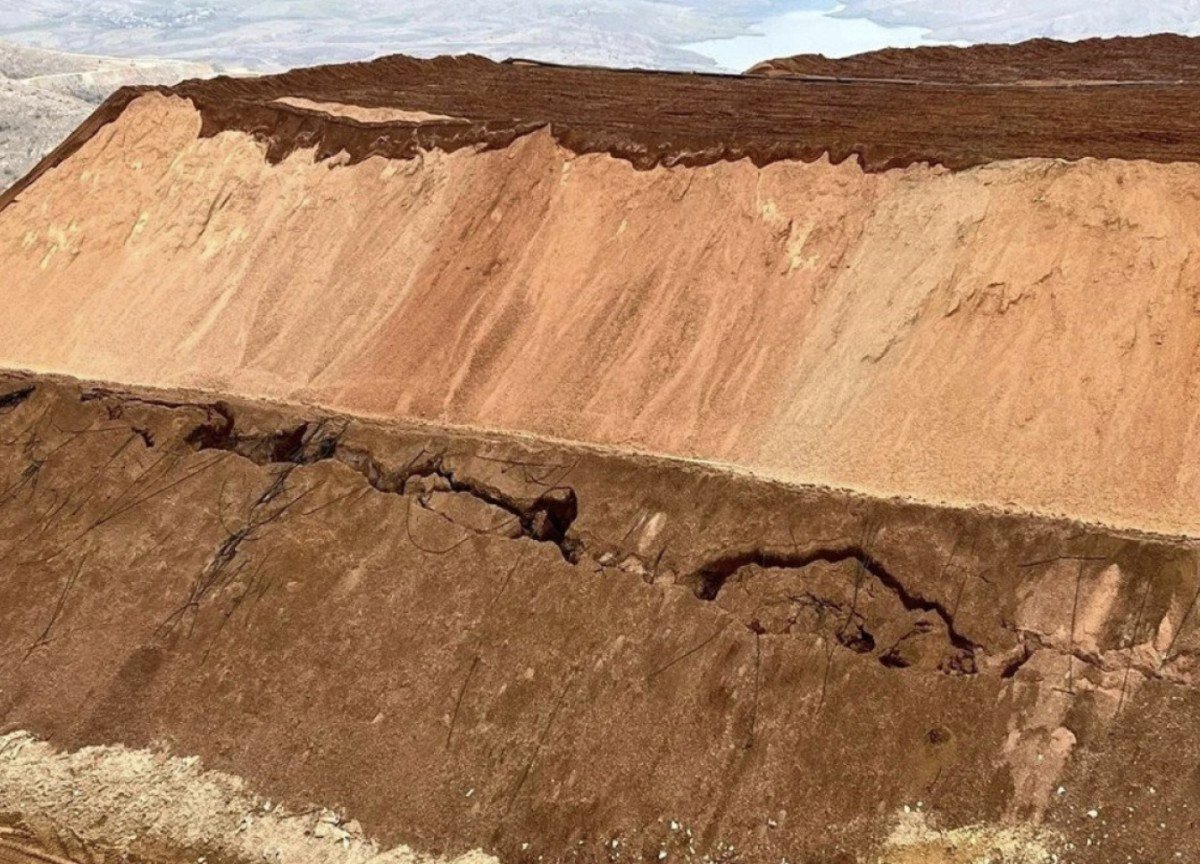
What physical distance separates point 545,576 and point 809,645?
9.77 ft

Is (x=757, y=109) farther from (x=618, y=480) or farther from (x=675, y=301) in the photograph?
(x=618, y=480)

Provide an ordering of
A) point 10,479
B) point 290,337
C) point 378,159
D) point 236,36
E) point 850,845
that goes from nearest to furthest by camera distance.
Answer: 1. point 850,845
2. point 10,479
3. point 290,337
4. point 378,159
5. point 236,36

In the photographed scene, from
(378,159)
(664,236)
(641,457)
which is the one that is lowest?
(641,457)

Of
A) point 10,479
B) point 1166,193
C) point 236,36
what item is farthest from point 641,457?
point 236,36

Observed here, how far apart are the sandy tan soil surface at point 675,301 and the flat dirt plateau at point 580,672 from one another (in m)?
1.00

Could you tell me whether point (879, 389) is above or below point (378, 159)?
→ below

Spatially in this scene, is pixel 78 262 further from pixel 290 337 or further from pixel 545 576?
pixel 545 576

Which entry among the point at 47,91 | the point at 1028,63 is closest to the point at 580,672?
the point at 1028,63

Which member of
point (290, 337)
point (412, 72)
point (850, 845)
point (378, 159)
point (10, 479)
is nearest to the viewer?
point (850, 845)

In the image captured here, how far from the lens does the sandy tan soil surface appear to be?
37.7ft

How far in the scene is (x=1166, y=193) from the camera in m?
12.0

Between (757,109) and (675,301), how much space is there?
3861mm

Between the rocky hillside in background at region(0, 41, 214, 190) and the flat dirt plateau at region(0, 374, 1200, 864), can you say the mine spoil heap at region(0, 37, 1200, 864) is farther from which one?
the rocky hillside in background at region(0, 41, 214, 190)

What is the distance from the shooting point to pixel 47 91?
5303cm
